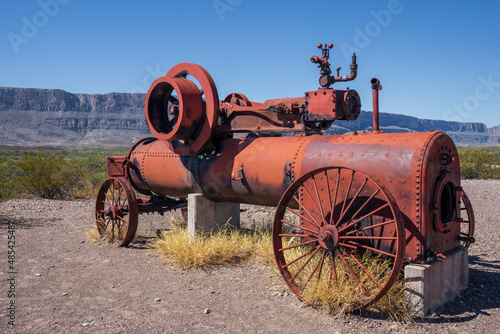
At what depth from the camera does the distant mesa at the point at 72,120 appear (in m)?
103

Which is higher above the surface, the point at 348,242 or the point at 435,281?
the point at 348,242

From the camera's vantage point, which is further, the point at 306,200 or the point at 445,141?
the point at 306,200

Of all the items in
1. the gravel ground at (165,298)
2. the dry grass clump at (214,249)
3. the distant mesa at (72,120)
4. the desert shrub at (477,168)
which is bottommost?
the gravel ground at (165,298)

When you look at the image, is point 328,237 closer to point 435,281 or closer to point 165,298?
point 435,281

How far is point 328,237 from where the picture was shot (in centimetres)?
456

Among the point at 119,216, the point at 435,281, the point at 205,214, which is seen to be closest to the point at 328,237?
the point at 435,281

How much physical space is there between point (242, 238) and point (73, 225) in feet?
14.0

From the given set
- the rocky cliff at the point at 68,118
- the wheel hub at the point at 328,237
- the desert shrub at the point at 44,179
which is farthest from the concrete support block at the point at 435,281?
the rocky cliff at the point at 68,118

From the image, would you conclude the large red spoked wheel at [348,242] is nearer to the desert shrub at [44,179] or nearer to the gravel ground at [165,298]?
the gravel ground at [165,298]

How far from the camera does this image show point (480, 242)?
768 centimetres

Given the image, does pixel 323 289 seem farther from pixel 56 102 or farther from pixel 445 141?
pixel 56 102

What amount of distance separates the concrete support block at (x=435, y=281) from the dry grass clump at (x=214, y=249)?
7.44 ft

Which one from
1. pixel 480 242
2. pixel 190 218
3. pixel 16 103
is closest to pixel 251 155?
pixel 190 218

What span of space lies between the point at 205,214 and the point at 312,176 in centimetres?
278
